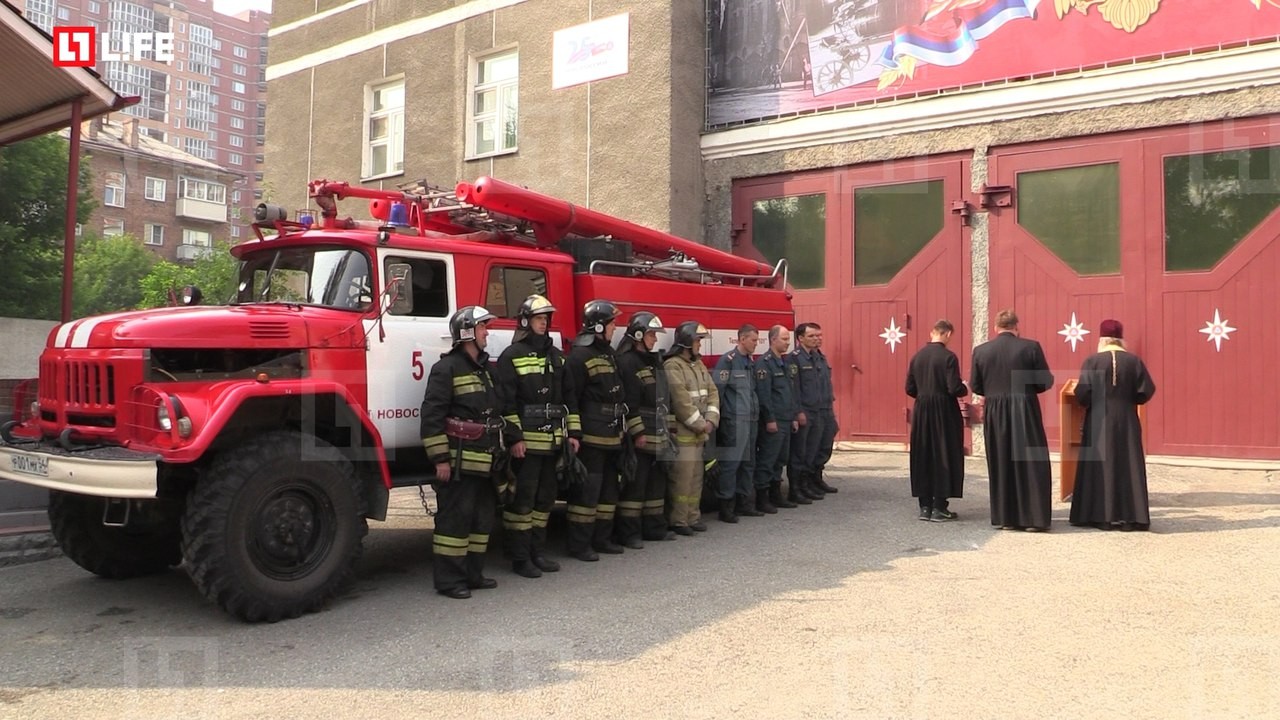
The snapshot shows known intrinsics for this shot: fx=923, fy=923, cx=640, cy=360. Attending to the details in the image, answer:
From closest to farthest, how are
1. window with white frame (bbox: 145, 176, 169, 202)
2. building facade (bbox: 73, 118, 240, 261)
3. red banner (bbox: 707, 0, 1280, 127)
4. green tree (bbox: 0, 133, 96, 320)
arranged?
1. red banner (bbox: 707, 0, 1280, 127)
2. green tree (bbox: 0, 133, 96, 320)
3. building facade (bbox: 73, 118, 240, 261)
4. window with white frame (bbox: 145, 176, 169, 202)

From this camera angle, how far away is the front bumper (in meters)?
5.03

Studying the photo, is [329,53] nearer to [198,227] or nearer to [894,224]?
[894,224]

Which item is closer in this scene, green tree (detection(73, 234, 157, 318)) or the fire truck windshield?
the fire truck windshield

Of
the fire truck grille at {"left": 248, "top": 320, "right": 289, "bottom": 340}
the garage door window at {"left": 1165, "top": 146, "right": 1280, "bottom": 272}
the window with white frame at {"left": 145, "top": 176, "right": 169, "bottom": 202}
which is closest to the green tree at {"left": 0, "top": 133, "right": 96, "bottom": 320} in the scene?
the fire truck grille at {"left": 248, "top": 320, "right": 289, "bottom": 340}

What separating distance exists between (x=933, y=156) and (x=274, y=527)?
1065cm

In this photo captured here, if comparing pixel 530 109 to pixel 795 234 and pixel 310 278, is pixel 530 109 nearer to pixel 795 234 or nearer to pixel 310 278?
pixel 795 234

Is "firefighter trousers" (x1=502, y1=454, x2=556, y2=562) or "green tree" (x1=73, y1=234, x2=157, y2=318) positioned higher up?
"green tree" (x1=73, y1=234, x2=157, y2=318)

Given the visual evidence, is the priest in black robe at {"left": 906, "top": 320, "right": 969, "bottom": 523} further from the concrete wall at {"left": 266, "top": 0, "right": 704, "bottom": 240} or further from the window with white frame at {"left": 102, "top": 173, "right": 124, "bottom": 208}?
the window with white frame at {"left": 102, "top": 173, "right": 124, "bottom": 208}

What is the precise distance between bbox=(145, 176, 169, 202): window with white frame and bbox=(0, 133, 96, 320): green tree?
50.8 metres

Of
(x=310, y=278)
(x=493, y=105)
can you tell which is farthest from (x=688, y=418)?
(x=493, y=105)

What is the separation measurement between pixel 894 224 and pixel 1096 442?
580 cm

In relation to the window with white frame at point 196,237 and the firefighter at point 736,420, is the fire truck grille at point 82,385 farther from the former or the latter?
the window with white frame at point 196,237

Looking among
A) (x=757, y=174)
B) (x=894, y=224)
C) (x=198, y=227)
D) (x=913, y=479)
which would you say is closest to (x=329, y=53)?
(x=757, y=174)

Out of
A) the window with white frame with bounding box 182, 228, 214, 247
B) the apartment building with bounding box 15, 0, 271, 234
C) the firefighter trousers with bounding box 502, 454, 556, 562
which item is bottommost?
the firefighter trousers with bounding box 502, 454, 556, 562
